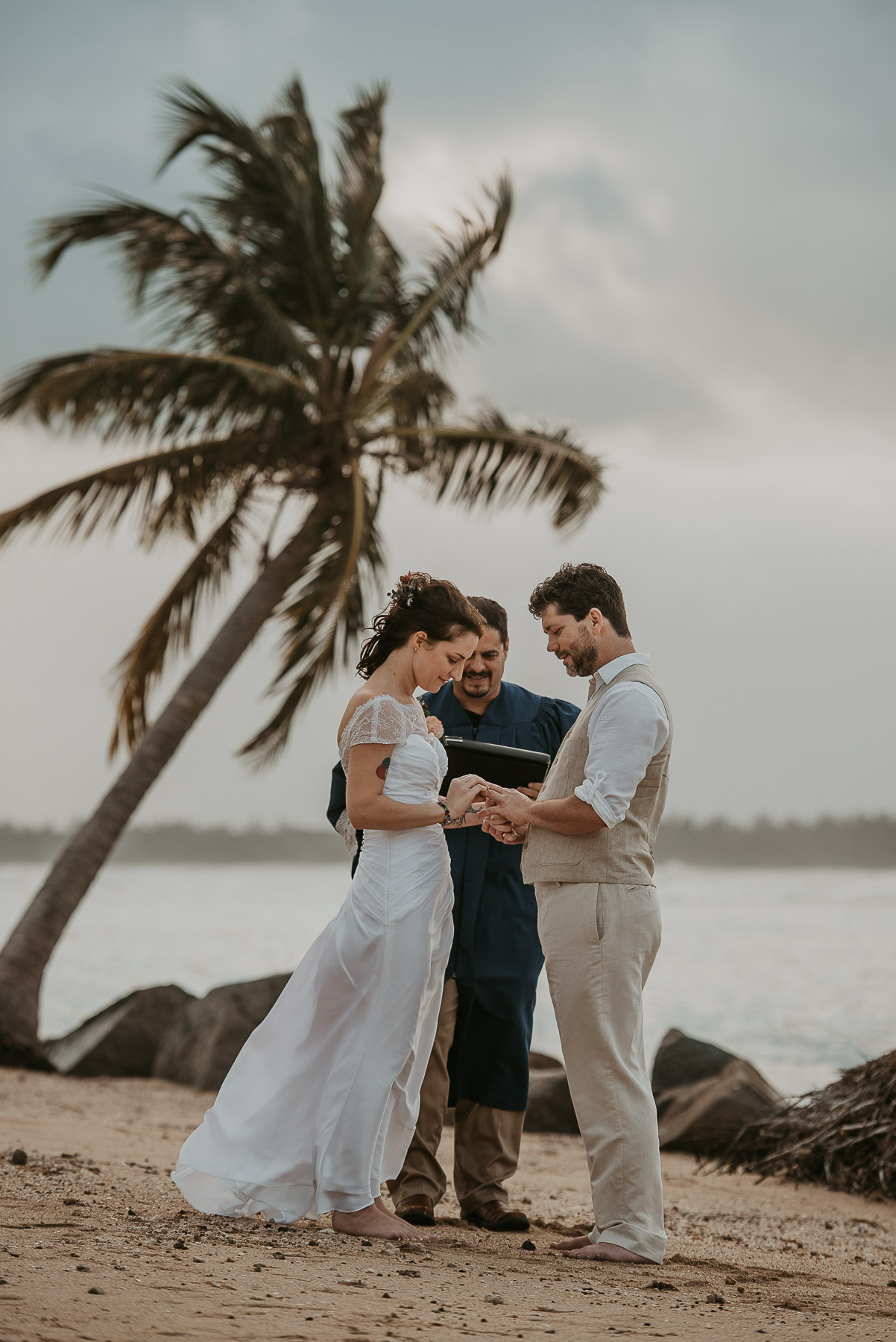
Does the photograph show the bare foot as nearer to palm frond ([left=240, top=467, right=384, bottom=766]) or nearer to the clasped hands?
the clasped hands

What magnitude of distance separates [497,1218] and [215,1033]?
4731 mm

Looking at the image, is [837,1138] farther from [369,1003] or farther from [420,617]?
[420,617]

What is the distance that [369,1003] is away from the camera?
3506 millimetres

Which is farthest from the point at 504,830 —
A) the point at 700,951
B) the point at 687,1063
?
the point at 700,951

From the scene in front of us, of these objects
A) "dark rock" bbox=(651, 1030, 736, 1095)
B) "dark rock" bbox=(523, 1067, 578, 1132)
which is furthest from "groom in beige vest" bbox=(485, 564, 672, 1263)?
"dark rock" bbox=(651, 1030, 736, 1095)

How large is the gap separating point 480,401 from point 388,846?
23.1ft

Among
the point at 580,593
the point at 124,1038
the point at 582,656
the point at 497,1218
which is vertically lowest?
the point at 124,1038

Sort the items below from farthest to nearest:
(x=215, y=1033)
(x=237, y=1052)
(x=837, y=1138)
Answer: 1. (x=215, y=1033)
2. (x=237, y=1052)
3. (x=837, y=1138)

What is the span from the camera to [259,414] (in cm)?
977

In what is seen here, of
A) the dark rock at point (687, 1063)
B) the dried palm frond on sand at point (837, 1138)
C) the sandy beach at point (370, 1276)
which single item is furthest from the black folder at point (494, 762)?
the dark rock at point (687, 1063)

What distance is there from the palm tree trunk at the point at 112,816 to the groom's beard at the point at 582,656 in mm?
6191

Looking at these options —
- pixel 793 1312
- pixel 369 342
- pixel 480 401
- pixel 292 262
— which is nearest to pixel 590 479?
pixel 480 401

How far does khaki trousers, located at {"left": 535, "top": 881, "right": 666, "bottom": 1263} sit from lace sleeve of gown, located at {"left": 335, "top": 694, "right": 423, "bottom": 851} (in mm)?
703

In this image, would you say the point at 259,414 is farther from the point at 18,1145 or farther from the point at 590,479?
the point at 18,1145
